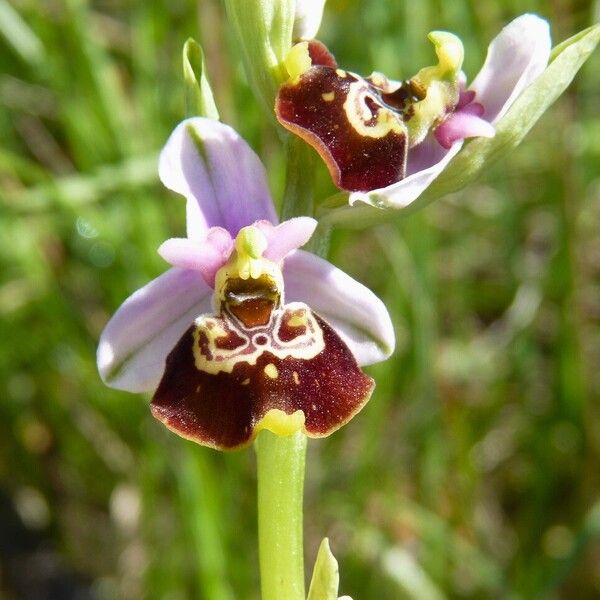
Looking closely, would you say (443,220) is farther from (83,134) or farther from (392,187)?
(392,187)

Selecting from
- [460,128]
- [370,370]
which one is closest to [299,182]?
[460,128]

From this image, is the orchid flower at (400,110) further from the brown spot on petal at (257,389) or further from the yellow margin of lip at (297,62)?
the brown spot on petal at (257,389)

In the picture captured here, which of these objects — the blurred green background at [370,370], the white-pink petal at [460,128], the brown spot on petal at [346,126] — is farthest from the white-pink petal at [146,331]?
the blurred green background at [370,370]

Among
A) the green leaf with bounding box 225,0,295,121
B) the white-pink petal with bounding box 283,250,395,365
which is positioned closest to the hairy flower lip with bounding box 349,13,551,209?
the white-pink petal with bounding box 283,250,395,365

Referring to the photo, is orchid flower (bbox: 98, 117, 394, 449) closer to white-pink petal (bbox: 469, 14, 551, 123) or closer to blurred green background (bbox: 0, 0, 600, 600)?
white-pink petal (bbox: 469, 14, 551, 123)

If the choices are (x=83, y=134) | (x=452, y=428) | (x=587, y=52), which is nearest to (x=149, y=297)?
(x=587, y=52)

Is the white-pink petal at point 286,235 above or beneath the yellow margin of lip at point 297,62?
beneath
